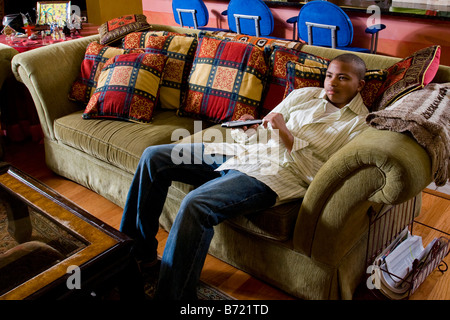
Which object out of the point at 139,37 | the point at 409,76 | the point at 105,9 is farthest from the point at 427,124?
the point at 105,9

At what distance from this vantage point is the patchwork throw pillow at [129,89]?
7.37 feet

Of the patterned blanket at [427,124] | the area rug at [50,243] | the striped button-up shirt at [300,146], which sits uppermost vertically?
the patterned blanket at [427,124]

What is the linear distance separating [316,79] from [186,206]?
86cm

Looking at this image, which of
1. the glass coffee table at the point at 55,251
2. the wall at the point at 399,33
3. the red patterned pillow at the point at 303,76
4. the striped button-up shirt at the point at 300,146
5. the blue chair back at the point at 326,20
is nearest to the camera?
the glass coffee table at the point at 55,251

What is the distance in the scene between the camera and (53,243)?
55.5 inches

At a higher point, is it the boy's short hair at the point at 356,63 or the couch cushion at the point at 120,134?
the boy's short hair at the point at 356,63

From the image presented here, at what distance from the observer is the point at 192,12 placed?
3912 millimetres

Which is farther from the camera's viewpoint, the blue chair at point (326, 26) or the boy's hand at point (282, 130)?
the blue chair at point (326, 26)

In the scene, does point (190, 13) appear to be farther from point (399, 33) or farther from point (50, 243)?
point (50, 243)

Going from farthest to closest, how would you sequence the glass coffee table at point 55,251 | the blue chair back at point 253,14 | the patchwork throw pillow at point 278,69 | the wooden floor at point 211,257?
→ 1. the blue chair back at point 253,14
2. the patchwork throw pillow at point 278,69
3. the wooden floor at point 211,257
4. the glass coffee table at point 55,251

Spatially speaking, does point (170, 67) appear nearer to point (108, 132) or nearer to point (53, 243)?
point (108, 132)

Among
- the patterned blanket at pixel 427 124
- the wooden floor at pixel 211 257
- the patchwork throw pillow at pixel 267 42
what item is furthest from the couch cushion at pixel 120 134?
the patterned blanket at pixel 427 124

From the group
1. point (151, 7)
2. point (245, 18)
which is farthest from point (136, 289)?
point (151, 7)

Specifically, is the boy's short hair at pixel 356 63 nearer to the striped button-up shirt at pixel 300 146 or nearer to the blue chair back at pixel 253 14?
the striped button-up shirt at pixel 300 146
